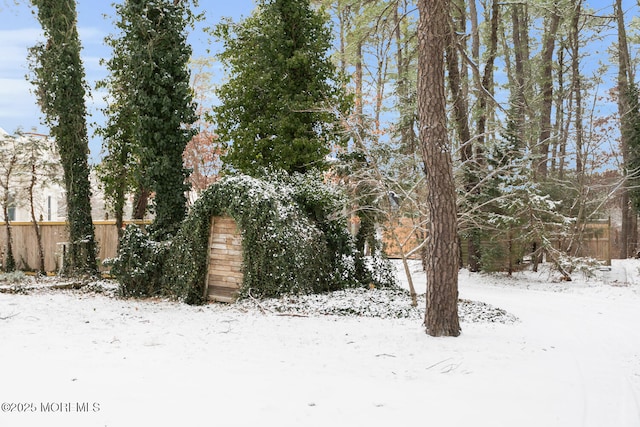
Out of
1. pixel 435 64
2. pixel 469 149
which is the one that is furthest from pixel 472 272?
pixel 435 64

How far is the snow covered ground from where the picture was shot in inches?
161

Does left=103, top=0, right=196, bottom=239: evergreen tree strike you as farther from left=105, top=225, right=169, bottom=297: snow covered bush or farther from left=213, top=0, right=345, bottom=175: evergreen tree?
left=213, top=0, right=345, bottom=175: evergreen tree

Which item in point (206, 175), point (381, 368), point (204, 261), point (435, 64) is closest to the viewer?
point (381, 368)

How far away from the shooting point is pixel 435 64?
270 inches

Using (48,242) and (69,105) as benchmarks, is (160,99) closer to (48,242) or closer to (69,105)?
(69,105)

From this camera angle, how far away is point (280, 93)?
13961mm

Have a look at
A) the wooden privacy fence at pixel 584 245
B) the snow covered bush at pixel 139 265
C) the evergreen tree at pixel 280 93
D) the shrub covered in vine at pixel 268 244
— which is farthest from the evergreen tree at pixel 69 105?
the wooden privacy fence at pixel 584 245

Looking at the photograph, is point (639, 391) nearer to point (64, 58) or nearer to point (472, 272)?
point (472, 272)

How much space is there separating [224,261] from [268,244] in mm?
1196

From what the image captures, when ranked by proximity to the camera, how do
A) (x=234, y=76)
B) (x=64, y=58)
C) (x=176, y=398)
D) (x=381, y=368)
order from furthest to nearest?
(x=234, y=76) → (x=64, y=58) → (x=381, y=368) → (x=176, y=398)

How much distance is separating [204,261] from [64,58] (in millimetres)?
6853

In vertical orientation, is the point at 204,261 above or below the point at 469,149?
below

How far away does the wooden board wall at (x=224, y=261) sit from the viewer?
10492 millimetres

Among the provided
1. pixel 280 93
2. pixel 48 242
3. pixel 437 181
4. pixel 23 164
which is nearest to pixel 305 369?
pixel 437 181
